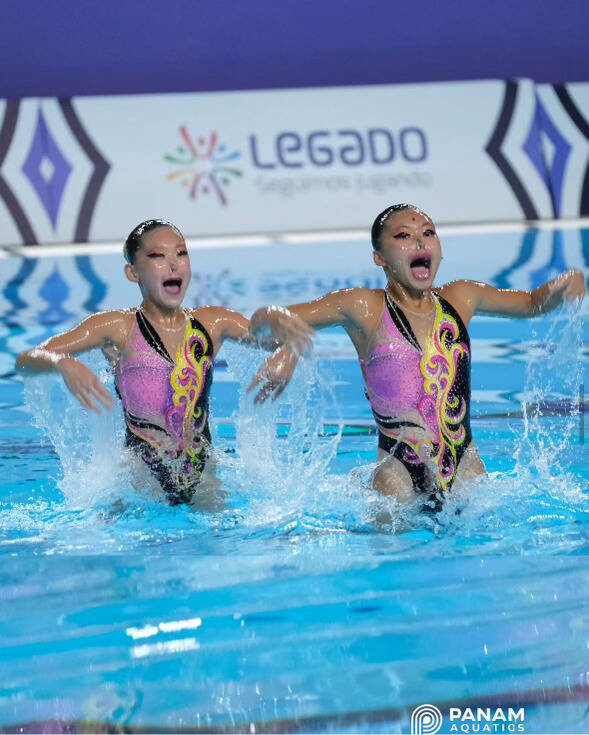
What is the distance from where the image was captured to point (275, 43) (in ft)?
50.1

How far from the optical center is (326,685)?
9.00 ft

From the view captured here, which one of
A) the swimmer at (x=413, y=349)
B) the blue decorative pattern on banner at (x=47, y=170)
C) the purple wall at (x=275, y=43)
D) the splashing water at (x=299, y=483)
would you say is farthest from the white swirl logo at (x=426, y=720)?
the purple wall at (x=275, y=43)

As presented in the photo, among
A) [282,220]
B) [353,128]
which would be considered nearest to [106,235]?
[282,220]

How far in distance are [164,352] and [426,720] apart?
190 centimetres

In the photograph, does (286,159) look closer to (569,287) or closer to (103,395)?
(569,287)

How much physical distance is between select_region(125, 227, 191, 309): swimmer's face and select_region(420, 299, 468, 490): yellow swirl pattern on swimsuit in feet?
2.97

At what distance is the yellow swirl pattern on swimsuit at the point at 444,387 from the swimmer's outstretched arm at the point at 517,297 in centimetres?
10

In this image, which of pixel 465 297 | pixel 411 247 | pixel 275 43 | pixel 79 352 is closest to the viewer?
pixel 411 247

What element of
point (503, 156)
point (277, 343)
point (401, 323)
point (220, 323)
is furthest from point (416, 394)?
point (503, 156)

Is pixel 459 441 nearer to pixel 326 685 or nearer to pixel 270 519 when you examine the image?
pixel 270 519

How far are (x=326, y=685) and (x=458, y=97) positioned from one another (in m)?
11.3

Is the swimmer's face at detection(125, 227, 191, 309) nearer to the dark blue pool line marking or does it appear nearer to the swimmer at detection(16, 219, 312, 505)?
the swimmer at detection(16, 219, 312, 505)

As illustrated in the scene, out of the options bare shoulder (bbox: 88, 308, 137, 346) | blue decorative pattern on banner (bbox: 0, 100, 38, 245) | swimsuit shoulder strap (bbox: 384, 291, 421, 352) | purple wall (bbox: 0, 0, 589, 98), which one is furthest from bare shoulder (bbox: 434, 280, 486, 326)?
purple wall (bbox: 0, 0, 589, 98)

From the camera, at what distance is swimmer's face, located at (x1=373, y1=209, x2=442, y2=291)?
3.87 metres
